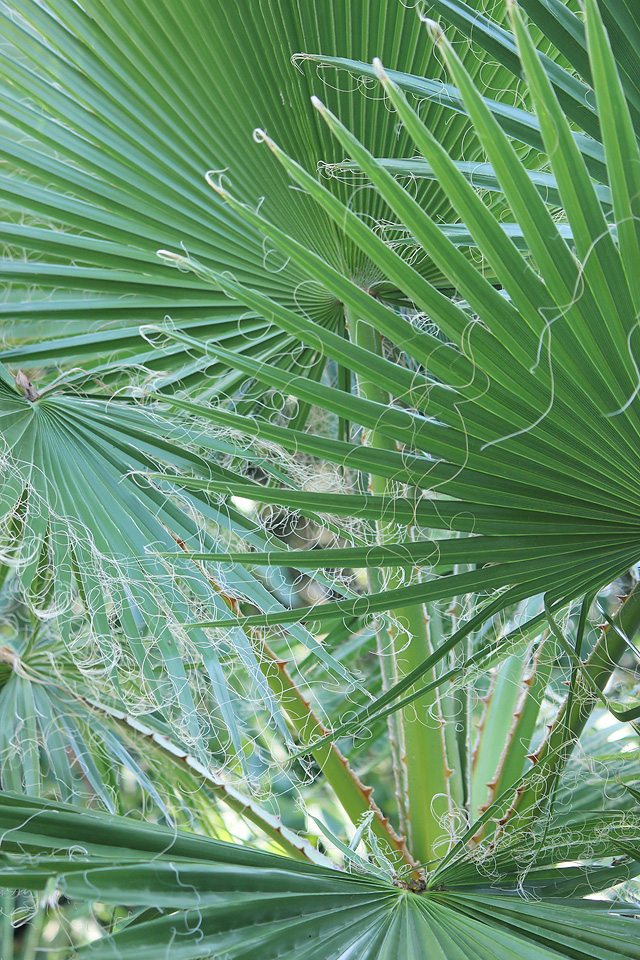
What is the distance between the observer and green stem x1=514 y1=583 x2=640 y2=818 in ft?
2.38

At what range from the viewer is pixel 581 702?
0.79m

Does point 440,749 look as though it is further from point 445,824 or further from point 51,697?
point 51,697

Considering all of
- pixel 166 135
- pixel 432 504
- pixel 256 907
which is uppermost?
pixel 166 135

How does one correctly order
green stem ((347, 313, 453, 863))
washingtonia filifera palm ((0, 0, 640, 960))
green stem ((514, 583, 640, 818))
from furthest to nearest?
green stem ((347, 313, 453, 863)) → green stem ((514, 583, 640, 818)) → washingtonia filifera palm ((0, 0, 640, 960))

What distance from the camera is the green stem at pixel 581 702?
2.38ft

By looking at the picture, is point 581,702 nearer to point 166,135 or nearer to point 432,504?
point 432,504

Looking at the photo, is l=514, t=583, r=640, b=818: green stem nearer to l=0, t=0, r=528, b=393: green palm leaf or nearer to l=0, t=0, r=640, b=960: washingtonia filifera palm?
l=0, t=0, r=640, b=960: washingtonia filifera palm

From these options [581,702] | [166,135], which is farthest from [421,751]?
[166,135]

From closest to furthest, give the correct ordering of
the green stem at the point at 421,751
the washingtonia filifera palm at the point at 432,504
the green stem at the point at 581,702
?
the washingtonia filifera palm at the point at 432,504, the green stem at the point at 581,702, the green stem at the point at 421,751

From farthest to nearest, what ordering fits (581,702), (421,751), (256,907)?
(421,751)
(581,702)
(256,907)

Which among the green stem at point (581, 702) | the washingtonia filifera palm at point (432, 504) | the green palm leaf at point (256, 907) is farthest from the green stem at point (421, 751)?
the green palm leaf at point (256, 907)

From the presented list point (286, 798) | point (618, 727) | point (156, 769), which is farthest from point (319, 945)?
point (286, 798)

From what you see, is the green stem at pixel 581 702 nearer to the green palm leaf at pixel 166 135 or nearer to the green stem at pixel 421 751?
the green stem at pixel 421 751

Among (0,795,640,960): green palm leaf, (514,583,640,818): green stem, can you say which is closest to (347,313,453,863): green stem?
(514,583,640,818): green stem
